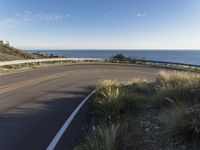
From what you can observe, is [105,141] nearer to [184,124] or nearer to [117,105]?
[184,124]

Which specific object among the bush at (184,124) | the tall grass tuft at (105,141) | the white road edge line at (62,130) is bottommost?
the white road edge line at (62,130)

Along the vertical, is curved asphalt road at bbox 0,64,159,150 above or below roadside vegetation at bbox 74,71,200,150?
below

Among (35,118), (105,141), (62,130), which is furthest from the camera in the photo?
(35,118)

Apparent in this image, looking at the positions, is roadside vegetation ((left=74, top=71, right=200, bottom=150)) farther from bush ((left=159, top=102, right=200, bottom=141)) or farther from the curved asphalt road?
the curved asphalt road

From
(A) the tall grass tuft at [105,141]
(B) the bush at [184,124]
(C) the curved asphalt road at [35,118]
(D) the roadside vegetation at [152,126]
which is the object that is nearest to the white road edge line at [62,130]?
(C) the curved asphalt road at [35,118]

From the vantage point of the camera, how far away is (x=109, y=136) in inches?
189

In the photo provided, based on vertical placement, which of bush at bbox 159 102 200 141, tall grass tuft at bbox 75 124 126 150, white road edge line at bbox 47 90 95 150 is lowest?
white road edge line at bbox 47 90 95 150

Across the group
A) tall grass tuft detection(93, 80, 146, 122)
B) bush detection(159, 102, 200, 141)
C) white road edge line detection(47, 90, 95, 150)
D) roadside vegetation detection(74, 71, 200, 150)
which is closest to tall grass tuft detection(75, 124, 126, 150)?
roadside vegetation detection(74, 71, 200, 150)

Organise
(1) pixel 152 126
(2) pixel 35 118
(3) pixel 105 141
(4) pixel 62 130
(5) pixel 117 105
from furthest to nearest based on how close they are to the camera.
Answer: (2) pixel 35 118, (5) pixel 117 105, (4) pixel 62 130, (1) pixel 152 126, (3) pixel 105 141

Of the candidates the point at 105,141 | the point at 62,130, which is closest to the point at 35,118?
the point at 62,130

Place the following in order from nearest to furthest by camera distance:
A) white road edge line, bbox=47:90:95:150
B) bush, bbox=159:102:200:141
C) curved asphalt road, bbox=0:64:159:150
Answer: bush, bbox=159:102:200:141 → white road edge line, bbox=47:90:95:150 → curved asphalt road, bbox=0:64:159:150

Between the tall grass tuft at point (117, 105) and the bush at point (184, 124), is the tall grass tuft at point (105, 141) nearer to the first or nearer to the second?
the bush at point (184, 124)

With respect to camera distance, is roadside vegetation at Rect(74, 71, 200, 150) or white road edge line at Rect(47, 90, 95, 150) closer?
roadside vegetation at Rect(74, 71, 200, 150)

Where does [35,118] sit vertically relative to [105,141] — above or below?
below
